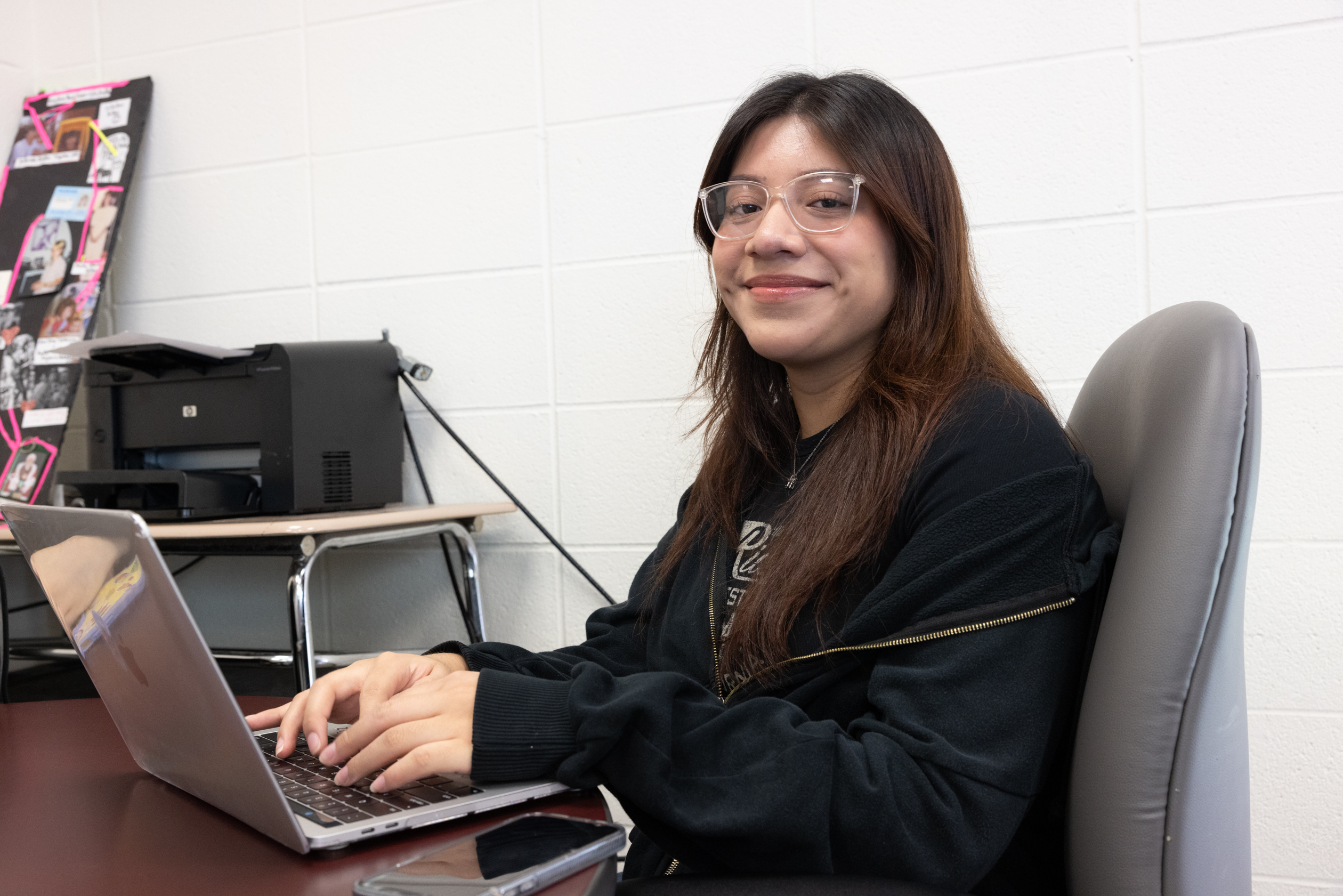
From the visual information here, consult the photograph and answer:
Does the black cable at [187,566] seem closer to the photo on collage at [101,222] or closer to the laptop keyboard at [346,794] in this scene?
the photo on collage at [101,222]

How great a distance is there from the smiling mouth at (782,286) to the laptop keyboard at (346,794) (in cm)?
63

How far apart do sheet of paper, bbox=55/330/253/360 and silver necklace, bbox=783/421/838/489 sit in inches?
49.5

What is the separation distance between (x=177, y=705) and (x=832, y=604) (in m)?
0.57

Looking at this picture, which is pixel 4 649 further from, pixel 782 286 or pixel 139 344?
pixel 782 286

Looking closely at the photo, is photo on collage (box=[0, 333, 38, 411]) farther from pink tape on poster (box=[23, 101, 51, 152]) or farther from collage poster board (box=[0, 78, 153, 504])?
pink tape on poster (box=[23, 101, 51, 152])

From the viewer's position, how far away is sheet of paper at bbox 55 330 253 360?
70.6 inches

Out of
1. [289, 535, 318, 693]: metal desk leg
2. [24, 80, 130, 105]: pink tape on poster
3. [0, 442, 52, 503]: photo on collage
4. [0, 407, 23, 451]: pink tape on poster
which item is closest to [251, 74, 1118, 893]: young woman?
[289, 535, 318, 693]: metal desk leg

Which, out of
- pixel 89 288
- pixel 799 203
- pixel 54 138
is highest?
pixel 54 138

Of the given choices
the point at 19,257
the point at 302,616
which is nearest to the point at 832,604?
the point at 302,616

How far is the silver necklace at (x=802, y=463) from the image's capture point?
3.59 feet

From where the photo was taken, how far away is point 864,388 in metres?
1.02

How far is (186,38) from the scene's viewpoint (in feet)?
7.80

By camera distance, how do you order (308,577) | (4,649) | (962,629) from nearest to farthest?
(962,629)
(4,649)
(308,577)

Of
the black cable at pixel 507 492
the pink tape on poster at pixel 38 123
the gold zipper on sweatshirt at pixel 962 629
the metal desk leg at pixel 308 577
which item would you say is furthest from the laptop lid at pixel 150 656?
the pink tape on poster at pixel 38 123
